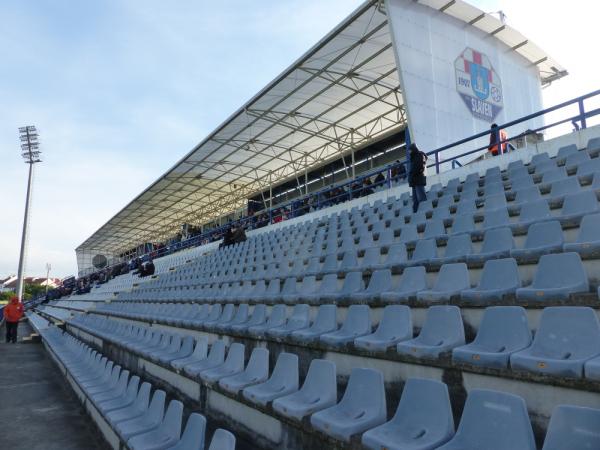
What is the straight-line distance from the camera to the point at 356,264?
5070 mm

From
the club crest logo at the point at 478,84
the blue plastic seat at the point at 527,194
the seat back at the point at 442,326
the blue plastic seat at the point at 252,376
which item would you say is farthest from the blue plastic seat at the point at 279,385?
the club crest logo at the point at 478,84

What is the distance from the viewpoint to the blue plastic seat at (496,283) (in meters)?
2.74

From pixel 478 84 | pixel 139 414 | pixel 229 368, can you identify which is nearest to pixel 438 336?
pixel 229 368

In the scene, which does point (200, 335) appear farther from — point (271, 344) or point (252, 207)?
point (252, 207)

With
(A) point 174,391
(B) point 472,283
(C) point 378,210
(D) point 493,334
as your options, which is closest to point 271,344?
(A) point 174,391

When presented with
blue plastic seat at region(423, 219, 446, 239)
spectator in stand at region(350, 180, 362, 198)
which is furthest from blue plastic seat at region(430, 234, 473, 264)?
spectator in stand at region(350, 180, 362, 198)

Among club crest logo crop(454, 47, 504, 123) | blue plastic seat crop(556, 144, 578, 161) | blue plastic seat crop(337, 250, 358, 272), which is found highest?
club crest logo crop(454, 47, 504, 123)

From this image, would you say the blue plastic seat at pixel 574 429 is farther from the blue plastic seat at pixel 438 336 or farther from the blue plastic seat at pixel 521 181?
the blue plastic seat at pixel 521 181

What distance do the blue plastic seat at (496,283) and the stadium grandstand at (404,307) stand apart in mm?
13

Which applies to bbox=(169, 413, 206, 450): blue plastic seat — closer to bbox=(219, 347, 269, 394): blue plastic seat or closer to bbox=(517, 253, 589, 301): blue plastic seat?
bbox=(219, 347, 269, 394): blue plastic seat

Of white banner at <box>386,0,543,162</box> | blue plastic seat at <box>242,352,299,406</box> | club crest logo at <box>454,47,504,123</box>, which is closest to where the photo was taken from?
blue plastic seat at <box>242,352,299,406</box>

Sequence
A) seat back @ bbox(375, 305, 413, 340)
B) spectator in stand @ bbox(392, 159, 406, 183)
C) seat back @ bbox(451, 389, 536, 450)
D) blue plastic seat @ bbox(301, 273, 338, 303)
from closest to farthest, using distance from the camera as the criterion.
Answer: seat back @ bbox(451, 389, 536, 450)
seat back @ bbox(375, 305, 413, 340)
blue plastic seat @ bbox(301, 273, 338, 303)
spectator in stand @ bbox(392, 159, 406, 183)

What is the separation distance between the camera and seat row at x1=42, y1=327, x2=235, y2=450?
8.13 feet

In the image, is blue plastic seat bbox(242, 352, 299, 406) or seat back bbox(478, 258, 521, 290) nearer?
blue plastic seat bbox(242, 352, 299, 406)
